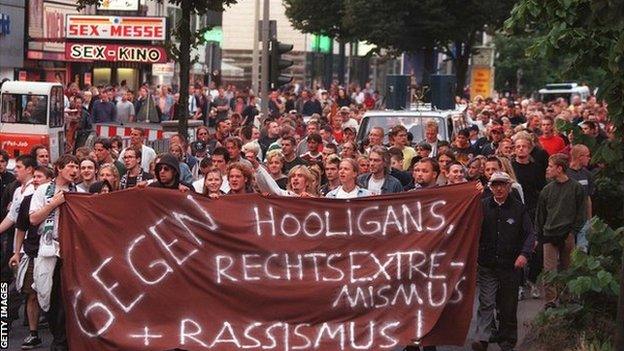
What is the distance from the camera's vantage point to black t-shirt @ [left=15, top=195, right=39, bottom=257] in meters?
12.3

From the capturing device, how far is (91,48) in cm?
4075

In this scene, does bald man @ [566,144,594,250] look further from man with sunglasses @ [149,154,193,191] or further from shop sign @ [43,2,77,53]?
shop sign @ [43,2,77,53]

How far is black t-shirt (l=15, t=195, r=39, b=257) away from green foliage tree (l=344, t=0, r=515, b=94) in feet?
128

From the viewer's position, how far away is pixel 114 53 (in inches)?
1544

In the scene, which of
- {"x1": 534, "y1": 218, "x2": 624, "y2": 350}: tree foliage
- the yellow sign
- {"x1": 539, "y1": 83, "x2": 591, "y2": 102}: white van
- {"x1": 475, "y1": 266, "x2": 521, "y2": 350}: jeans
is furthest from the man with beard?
{"x1": 539, "y1": 83, "x2": 591, "y2": 102}: white van

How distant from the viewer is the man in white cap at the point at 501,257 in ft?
40.5

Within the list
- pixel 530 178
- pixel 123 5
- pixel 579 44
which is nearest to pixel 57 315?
pixel 579 44

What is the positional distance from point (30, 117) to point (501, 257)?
1751 cm

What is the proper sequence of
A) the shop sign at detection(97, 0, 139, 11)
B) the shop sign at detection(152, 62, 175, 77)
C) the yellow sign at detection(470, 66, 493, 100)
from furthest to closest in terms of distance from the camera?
the yellow sign at detection(470, 66, 493, 100) → the shop sign at detection(152, 62, 175, 77) → the shop sign at detection(97, 0, 139, 11)

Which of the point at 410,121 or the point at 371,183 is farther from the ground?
the point at 410,121

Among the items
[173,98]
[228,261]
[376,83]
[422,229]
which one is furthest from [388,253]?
[376,83]

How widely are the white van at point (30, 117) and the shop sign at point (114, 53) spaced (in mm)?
7759

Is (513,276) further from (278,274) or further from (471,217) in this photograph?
(278,274)

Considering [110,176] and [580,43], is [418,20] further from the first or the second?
[580,43]
